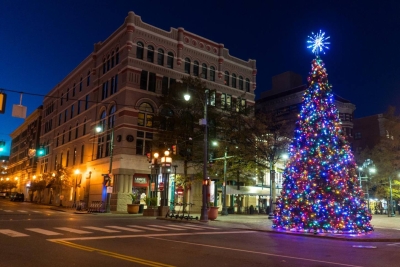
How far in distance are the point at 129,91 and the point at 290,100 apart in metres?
33.7

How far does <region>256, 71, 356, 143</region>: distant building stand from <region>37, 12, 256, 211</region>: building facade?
12.9 m

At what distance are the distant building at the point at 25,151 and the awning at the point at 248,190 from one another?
46.8m

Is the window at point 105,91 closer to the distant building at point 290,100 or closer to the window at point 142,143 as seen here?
the window at point 142,143

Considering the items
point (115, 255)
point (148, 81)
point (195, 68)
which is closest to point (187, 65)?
point (195, 68)

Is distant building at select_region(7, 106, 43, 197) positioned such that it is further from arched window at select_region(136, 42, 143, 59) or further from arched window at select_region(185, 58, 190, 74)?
arched window at select_region(185, 58, 190, 74)

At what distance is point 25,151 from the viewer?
8912cm

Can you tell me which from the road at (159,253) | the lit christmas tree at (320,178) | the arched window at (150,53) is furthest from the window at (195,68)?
the road at (159,253)

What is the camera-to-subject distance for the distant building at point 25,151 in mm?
78125

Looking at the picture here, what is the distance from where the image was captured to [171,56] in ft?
149

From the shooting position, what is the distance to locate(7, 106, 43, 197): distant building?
78.1 m

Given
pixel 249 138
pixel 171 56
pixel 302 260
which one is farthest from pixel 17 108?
pixel 171 56

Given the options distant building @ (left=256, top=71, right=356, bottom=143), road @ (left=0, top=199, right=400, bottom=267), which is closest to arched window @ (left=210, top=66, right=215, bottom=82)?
distant building @ (left=256, top=71, right=356, bottom=143)

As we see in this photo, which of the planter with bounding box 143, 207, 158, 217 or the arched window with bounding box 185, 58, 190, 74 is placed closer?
the planter with bounding box 143, 207, 158, 217

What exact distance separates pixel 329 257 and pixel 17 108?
15.2 meters
